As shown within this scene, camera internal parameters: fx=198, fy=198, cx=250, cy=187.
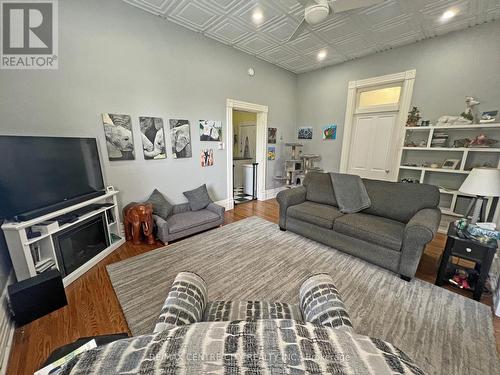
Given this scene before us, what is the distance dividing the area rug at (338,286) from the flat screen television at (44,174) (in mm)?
928

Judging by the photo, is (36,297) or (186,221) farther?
(186,221)

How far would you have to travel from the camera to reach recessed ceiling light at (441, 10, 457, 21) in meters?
2.62

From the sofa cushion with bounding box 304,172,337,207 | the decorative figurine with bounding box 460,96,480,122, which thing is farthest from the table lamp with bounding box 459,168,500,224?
the decorative figurine with bounding box 460,96,480,122

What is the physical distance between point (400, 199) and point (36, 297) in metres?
3.81

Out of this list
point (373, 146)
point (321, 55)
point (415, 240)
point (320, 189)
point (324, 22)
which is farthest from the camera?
point (373, 146)

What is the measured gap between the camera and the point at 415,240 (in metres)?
1.93

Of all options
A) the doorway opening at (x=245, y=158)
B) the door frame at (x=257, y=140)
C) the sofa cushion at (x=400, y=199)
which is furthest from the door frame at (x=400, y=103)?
the doorway opening at (x=245, y=158)

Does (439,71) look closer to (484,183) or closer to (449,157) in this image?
(449,157)

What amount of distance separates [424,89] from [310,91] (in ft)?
7.34

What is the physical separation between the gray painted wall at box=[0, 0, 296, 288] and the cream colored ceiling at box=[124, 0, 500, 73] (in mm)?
285

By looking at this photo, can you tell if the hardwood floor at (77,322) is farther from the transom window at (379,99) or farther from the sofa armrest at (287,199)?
the transom window at (379,99)

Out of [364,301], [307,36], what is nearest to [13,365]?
[364,301]

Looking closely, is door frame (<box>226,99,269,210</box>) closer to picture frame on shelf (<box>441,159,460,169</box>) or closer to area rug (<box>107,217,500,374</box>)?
area rug (<box>107,217,500,374</box>)

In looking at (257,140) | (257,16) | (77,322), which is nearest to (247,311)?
(77,322)
